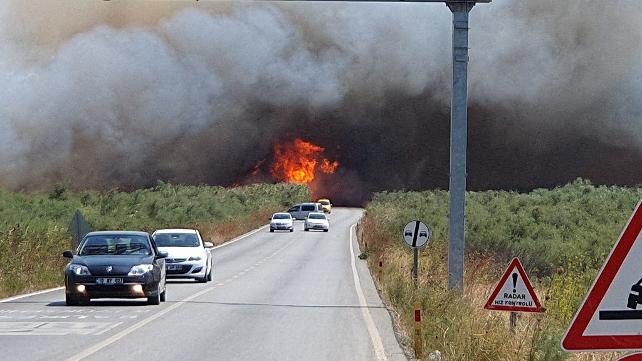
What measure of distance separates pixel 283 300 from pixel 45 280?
23.5ft

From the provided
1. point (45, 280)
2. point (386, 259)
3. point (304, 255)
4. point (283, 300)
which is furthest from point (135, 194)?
point (283, 300)

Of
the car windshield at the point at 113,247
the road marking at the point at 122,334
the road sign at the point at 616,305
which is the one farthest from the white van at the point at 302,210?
the road sign at the point at 616,305

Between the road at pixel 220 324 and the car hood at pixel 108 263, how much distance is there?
2.49 ft

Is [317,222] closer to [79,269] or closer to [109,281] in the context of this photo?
[109,281]

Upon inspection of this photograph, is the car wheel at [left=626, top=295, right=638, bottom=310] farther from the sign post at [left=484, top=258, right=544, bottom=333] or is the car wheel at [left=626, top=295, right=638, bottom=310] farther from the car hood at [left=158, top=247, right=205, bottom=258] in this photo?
the car hood at [left=158, top=247, right=205, bottom=258]

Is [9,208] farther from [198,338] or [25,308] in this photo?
[198,338]

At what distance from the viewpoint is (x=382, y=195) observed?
4705 inches

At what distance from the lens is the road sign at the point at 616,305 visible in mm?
5230

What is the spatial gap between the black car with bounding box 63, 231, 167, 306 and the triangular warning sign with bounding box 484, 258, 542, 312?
1051cm

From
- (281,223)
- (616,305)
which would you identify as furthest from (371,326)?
(281,223)

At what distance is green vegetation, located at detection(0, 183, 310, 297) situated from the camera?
2644cm

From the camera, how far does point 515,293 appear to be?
11.1 metres

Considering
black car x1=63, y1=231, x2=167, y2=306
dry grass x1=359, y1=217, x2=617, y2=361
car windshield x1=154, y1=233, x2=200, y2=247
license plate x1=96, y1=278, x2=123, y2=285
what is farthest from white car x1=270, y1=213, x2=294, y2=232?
license plate x1=96, y1=278, x2=123, y2=285

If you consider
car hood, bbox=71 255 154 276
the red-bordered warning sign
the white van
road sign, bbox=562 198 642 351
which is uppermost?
road sign, bbox=562 198 642 351
